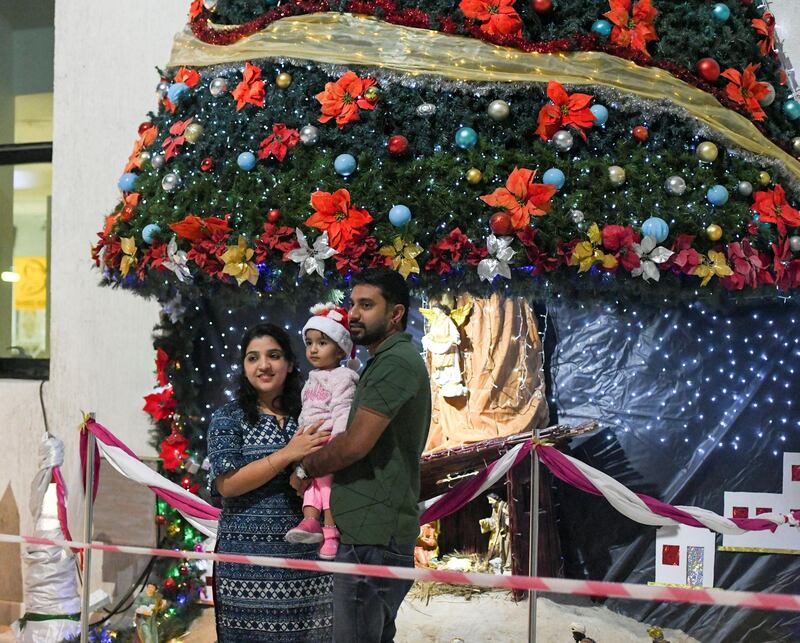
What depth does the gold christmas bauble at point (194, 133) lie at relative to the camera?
17.3 ft

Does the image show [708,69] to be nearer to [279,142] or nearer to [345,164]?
[345,164]

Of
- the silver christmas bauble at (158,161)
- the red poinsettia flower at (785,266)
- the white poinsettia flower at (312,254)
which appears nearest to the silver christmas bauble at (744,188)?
the red poinsettia flower at (785,266)

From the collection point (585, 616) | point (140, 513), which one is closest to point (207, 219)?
point (140, 513)

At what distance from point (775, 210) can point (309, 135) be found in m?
2.32

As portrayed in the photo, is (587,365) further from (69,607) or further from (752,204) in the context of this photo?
(69,607)

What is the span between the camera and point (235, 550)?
3648 millimetres

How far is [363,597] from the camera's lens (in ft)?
11.4

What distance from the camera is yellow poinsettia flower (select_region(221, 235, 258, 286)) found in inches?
195

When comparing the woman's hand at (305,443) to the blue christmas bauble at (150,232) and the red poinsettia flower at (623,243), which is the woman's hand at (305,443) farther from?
the blue christmas bauble at (150,232)

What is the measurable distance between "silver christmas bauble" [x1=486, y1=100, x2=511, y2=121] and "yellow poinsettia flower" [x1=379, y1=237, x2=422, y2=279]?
2.42ft

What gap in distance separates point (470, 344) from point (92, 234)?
9.21 feet

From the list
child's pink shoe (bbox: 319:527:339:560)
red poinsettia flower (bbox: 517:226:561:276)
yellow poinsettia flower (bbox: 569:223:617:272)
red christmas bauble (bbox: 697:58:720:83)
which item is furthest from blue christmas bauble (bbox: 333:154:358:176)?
child's pink shoe (bbox: 319:527:339:560)

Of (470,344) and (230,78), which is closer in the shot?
(230,78)

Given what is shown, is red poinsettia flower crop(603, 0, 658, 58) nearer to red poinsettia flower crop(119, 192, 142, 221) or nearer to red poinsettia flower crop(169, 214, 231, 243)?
red poinsettia flower crop(169, 214, 231, 243)
